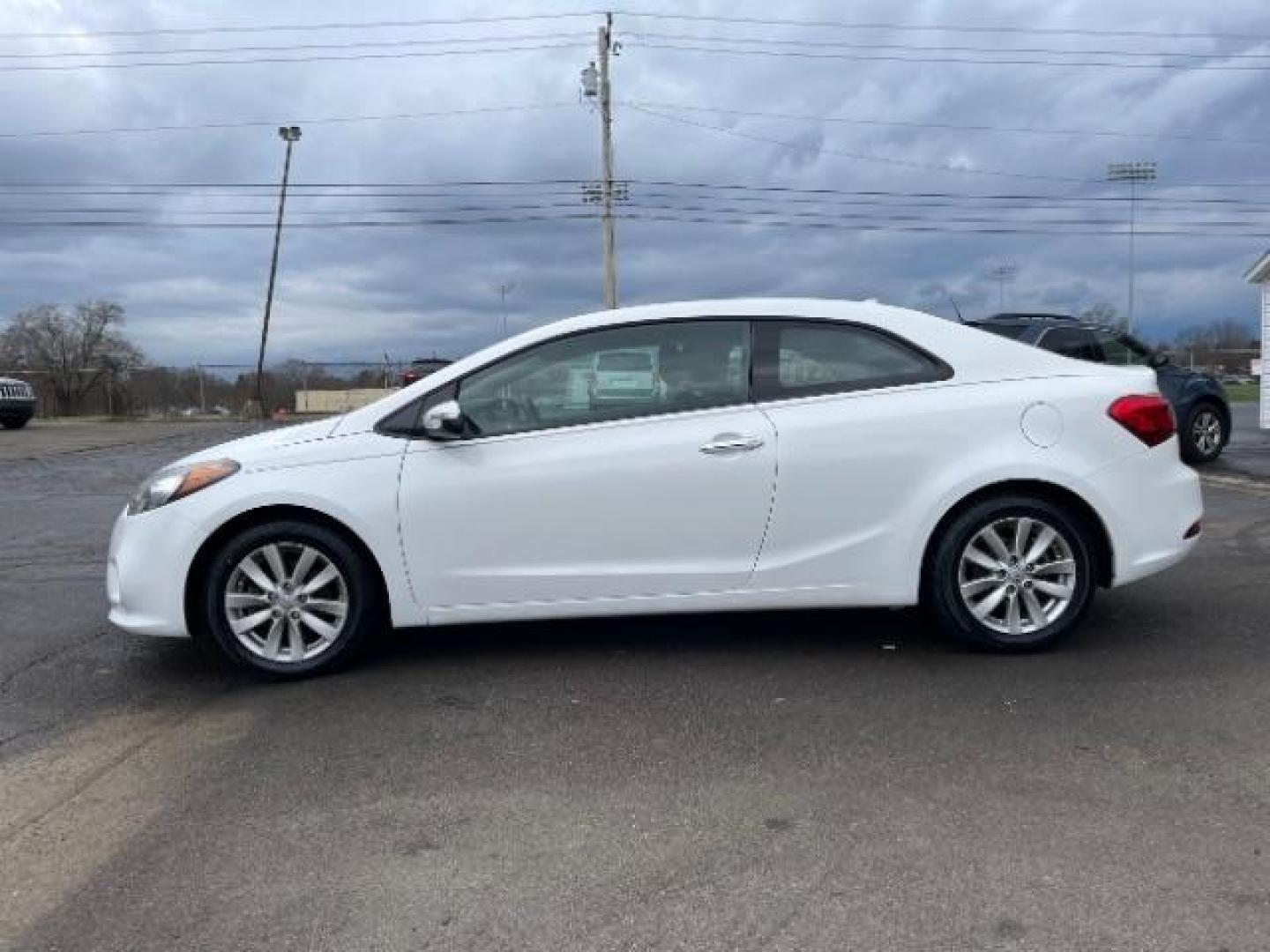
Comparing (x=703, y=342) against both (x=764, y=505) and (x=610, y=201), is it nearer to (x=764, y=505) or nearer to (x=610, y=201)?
(x=764, y=505)

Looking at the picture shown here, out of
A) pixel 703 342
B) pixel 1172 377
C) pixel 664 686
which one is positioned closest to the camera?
pixel 664 686

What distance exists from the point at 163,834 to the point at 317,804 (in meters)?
0.47

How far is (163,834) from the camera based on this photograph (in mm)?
3529

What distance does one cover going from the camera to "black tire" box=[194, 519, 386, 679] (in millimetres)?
4953

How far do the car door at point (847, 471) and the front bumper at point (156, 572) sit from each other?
8.28ft

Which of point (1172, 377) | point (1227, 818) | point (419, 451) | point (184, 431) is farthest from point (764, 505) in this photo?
point (184, 431)

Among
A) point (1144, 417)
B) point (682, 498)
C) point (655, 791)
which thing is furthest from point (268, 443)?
point (1144, 417)

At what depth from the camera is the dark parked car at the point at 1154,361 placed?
12.7m

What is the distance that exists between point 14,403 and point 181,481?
85.7ft

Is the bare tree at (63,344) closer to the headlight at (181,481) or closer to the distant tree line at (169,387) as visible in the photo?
the distant tree line at (169,387)

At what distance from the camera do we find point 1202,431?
13.9m

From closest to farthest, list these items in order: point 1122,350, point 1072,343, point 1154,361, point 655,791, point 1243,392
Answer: point 655,791, point 1072,343, point 1122,350, point 1154,361, point 1243,392

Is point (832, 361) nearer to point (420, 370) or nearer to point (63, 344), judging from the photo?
point (420, 370)

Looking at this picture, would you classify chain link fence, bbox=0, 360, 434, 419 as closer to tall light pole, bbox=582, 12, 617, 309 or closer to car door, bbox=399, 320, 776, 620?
tall light pole, bbox=582, 12, 617, 309
